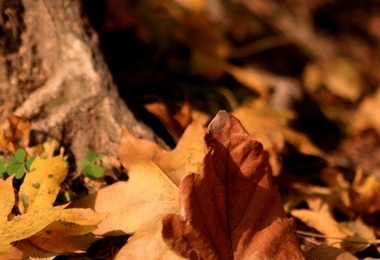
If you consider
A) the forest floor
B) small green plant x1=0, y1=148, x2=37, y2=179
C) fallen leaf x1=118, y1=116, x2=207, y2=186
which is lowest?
the forest floor

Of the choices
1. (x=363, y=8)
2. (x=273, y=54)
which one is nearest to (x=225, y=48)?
(x=273, y=54)

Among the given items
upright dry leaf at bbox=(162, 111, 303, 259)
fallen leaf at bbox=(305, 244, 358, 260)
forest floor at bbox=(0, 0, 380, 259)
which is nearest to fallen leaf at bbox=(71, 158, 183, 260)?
forest floor at bbox=(0, 0, 380, 259)

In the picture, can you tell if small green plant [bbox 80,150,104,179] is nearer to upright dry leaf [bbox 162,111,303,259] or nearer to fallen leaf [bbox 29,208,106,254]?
fallen leaf [bbox 29,208,106,254]

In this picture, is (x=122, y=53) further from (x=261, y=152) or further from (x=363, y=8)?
(x=363, y=8)

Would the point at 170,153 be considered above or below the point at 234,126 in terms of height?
below

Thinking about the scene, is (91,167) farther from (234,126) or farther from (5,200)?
(234,126)

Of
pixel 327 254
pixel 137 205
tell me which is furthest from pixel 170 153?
pixel 327 254
